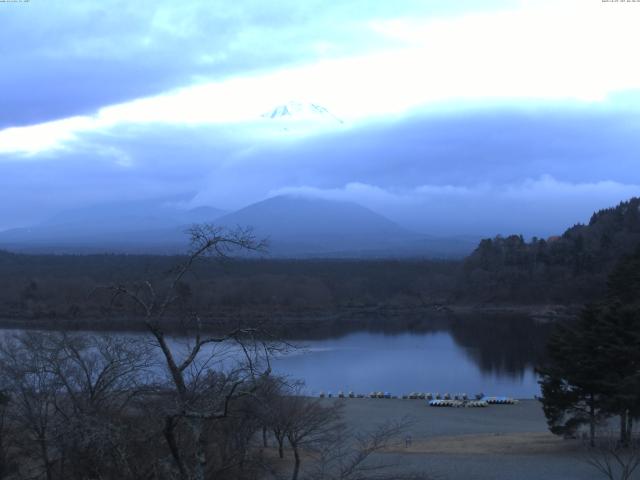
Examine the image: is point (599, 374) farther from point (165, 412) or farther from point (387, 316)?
point (387, 316)

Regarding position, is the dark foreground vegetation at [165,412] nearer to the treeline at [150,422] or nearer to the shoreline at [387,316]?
the treeline at [150,422]

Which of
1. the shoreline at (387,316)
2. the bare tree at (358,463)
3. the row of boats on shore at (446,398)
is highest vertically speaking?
the bare tree at (358,463)

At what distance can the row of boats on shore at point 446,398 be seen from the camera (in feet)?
63.8

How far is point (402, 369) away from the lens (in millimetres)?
25688

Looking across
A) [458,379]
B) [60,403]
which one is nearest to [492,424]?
[458,379]

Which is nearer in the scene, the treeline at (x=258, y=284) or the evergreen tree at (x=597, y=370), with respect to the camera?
the evergreen tree at (x=597, y=370)

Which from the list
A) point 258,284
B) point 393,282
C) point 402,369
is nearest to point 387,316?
point 258,284

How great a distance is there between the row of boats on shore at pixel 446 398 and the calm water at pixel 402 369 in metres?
0.75

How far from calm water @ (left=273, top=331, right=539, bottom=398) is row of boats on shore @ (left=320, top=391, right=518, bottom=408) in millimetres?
754

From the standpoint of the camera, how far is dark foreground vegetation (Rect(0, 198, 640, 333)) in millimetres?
44281

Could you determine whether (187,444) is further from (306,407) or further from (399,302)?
(399,302)

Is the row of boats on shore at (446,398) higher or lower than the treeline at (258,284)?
lower

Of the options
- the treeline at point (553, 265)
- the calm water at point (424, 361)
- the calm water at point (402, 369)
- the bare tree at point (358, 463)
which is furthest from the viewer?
the treeline at point (553, 265)

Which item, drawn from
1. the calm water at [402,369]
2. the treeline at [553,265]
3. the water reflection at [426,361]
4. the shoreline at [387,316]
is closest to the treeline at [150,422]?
the calm water at [402,369]
